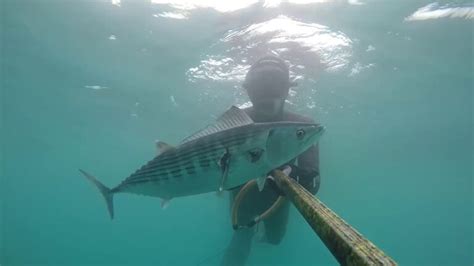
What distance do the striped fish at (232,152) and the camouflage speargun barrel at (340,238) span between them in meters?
0.79

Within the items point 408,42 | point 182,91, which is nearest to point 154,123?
point 182,91

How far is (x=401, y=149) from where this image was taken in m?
31.4

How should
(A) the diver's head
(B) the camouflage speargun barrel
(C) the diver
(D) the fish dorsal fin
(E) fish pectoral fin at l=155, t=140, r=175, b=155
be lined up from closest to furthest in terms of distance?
(B) the camouflage speargun barrel → (D) the fish dorsal fin → (E) fish pectoral fin at l=155, t=140, r=175, b=155 → (C) the diver → (A) the diver's head

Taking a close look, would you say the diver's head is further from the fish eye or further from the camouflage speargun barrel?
the camouflage speargun barrel

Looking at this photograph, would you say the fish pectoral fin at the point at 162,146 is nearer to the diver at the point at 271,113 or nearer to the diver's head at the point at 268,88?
the diver at the point at 271,113

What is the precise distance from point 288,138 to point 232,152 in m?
0.48

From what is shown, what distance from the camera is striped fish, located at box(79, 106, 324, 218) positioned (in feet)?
8.48

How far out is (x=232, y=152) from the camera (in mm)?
2580

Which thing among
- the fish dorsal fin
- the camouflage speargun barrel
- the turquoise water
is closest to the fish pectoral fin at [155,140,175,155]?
the fish dorsal fin

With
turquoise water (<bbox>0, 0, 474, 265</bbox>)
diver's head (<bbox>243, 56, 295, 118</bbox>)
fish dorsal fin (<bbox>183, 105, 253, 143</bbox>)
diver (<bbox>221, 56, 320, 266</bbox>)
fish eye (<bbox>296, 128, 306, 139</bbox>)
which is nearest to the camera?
fish eye (<bbox>296, 128, 306, 139</bbox>)

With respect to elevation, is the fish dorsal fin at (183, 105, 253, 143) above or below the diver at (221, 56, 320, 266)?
above

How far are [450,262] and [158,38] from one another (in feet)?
325

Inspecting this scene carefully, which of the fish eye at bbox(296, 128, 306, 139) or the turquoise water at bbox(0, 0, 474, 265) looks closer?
the fish eye at bbox(296, 128, 306, 139)

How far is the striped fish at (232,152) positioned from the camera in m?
2.59
